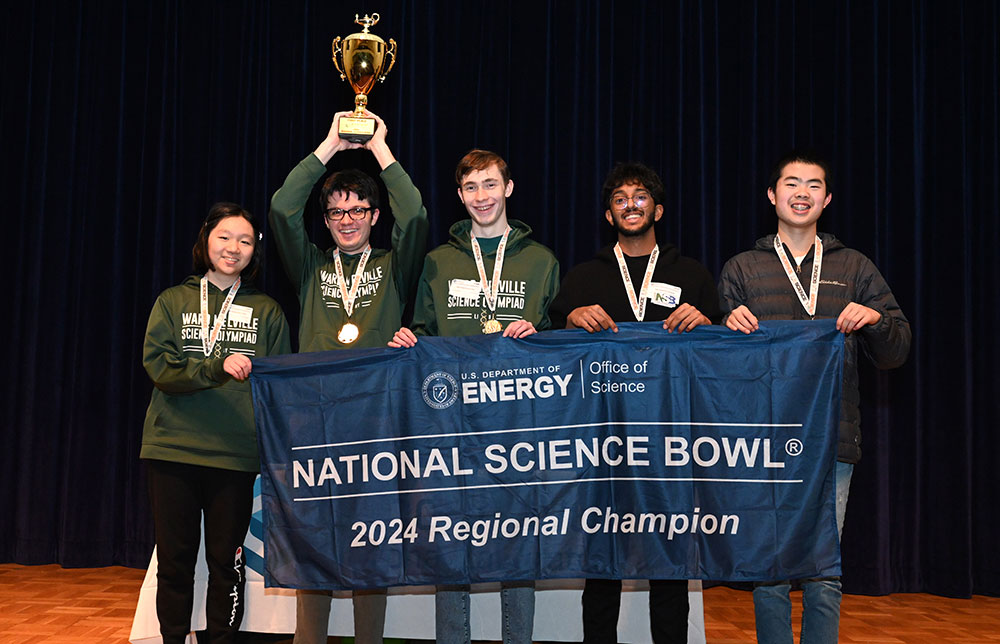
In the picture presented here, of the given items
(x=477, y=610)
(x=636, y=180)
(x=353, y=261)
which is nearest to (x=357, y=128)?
(x=353, y=261)

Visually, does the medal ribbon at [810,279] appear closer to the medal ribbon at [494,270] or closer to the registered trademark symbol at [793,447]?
the registered trademark symbol at [793,447]

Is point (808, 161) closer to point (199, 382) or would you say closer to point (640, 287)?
point (640, 287)

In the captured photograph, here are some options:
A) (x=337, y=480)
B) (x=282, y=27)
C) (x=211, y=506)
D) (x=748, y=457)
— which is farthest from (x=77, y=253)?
(x=748, y=457)

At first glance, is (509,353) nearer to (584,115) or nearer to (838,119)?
(584,115)

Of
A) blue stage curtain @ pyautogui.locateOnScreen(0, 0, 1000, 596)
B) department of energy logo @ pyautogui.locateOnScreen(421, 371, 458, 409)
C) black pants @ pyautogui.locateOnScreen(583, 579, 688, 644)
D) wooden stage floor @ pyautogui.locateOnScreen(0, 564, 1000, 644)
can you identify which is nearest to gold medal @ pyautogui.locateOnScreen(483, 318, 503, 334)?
department of energy logo @ pyautogui.locateOnScreen(421, 371, 458, 409)

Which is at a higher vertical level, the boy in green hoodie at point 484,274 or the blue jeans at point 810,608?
the boy in green hoodie at point 484,274

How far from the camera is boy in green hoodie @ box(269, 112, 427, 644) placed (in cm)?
299

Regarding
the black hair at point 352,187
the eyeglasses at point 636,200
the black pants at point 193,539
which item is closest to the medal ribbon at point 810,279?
the eyeglasses at point 636,200

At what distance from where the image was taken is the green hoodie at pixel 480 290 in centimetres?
300

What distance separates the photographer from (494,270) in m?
3.04

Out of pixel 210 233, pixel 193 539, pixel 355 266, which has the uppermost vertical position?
pixel 210 233

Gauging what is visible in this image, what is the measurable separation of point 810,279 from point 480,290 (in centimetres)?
120

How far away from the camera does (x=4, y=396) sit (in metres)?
5.51

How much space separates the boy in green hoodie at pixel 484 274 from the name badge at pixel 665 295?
404 millimetres
